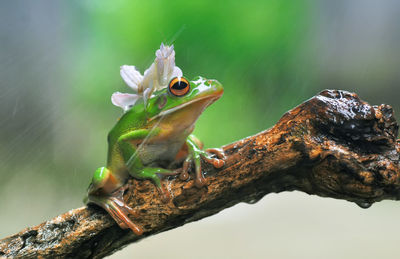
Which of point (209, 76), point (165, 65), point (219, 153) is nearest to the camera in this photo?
point (165, 65)

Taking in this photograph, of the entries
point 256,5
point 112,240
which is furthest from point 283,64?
point 112,240

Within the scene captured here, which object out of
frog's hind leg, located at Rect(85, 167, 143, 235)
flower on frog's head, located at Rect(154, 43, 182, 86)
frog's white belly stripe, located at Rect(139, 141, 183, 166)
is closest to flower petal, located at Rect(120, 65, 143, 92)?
flower on frog's head, located at Rect(154, 43, 182, 86)

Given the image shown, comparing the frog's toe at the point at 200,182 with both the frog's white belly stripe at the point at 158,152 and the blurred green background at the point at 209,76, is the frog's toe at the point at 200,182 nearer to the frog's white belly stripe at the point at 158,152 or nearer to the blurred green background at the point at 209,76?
the frog's white belly stripe at the point at 158,152

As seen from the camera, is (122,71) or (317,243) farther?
(317,243)

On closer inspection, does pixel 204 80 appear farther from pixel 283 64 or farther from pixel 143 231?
pixel 283 64

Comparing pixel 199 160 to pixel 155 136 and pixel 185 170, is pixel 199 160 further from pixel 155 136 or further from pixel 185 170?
pixel 155 136

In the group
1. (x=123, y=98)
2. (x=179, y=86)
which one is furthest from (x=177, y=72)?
(x=123, y=98)

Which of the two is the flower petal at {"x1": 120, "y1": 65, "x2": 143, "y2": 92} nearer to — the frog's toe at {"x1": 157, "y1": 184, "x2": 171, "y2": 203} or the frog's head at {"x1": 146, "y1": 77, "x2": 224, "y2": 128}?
the frog's head at {"x1": 146, "y1": 77, "x2": 224, "y2": 128}
